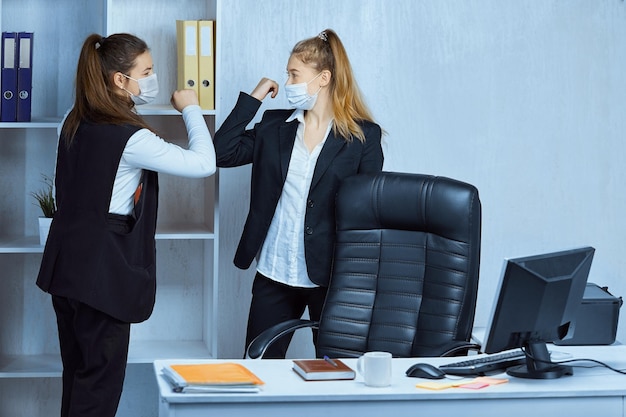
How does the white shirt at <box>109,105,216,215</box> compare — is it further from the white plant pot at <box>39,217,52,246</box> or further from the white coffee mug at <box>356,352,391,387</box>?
the white coffee mug at <box>356,352,391,387</box>

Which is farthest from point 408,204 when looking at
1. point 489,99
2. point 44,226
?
point 44,226

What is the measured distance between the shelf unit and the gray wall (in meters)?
0.17

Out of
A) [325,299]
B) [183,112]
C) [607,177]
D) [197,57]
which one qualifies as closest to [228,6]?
[197,57]

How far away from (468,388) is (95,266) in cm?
126

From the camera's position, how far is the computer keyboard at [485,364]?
264cm

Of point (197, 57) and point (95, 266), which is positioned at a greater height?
point (197, 57)

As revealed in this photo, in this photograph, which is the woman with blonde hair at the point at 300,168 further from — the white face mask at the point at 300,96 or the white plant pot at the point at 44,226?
the white plant pot at the point at 44,226

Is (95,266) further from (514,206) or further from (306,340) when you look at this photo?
(514,206)

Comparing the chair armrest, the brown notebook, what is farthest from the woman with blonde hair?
the brown notebook

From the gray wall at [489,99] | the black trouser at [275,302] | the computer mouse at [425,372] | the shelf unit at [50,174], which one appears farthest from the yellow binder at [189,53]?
the computer mouse at [425,372]

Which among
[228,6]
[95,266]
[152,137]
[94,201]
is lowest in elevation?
[95,266]

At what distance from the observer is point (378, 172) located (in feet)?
10.9

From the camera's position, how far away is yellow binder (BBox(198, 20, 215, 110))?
3.77m

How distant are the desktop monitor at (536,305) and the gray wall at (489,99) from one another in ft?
5.35
